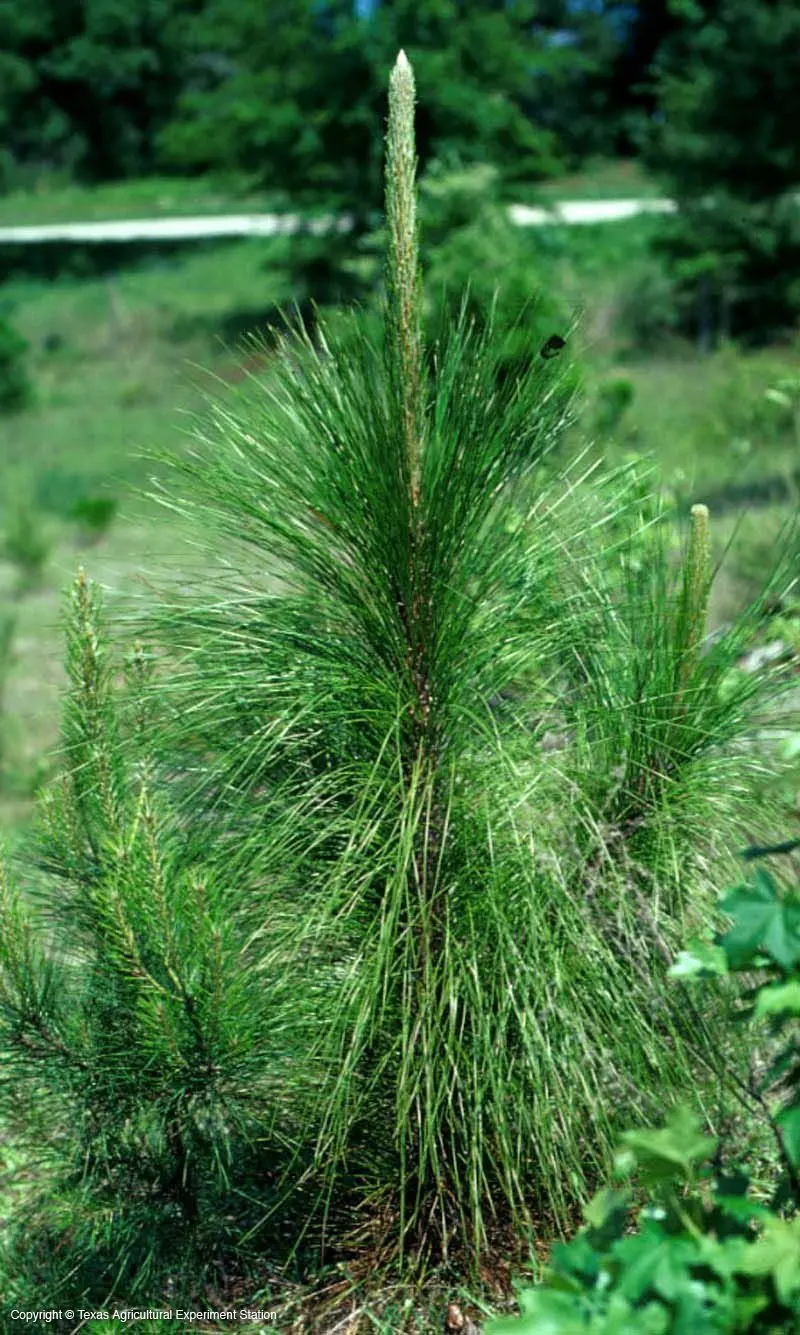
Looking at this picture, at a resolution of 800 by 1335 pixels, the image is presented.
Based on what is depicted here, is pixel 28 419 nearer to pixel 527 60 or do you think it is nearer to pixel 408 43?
pixel 408 43

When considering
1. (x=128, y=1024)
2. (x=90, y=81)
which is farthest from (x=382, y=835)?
(x=90, y=81)

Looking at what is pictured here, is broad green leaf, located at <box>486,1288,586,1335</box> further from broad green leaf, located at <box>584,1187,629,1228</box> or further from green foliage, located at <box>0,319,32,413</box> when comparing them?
green foliage, located at <box>0,319,32,413</box>

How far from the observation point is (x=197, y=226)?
34.8 metres

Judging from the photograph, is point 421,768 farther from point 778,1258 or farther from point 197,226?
point 197,226

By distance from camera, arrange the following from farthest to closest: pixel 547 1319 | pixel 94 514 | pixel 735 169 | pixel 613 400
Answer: pixel 735 169, pixel 94 514, pixel 613 400, pixel 547 1319

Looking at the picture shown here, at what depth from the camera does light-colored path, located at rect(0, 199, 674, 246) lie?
1127 inches

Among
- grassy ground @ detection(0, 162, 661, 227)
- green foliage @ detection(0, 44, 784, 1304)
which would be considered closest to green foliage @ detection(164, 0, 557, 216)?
grassy ground @ detection(0, 162, 661, 227)

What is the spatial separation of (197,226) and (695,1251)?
35349mm

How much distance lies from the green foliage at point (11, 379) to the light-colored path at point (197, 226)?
10.1 metres

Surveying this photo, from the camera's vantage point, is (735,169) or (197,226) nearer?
(735,169)

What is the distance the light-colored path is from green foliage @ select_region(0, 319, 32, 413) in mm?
10067

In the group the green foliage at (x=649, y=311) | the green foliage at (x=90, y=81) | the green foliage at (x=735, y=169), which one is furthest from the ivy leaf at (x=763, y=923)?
the green foliage at (x=90, y=81)

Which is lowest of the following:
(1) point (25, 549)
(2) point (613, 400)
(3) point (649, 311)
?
(1) point (25, 549)

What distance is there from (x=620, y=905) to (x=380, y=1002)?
1.24ft
